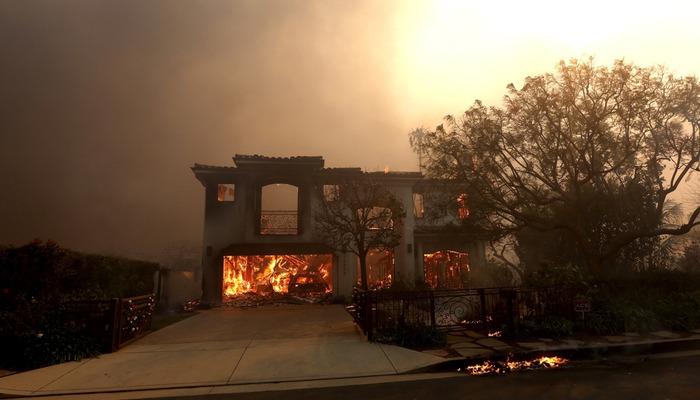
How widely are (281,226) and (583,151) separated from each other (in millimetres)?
13452

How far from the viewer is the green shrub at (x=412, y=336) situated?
8.09 meters

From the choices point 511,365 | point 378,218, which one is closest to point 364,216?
point 378,218

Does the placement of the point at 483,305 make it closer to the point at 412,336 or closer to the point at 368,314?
the point at 412,336

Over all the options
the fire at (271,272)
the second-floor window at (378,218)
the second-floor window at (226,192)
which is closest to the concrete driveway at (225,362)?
the second-floor window at (378,218)

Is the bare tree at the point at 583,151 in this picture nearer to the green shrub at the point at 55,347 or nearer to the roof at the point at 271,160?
the roof at the point at 271,160

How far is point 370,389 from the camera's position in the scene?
5.73 m

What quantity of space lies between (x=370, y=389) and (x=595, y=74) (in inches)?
514

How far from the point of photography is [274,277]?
70.3 feet

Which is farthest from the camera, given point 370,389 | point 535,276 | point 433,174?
point 433,174

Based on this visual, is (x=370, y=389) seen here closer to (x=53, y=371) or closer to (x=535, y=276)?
(x=53, y=371)

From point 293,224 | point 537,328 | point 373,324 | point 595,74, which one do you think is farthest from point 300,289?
point 595,74

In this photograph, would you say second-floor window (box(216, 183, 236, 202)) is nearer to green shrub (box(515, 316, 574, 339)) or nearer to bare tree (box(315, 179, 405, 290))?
bare tree (box(315, 179, 405, 290))

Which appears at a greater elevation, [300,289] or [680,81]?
[680,81]

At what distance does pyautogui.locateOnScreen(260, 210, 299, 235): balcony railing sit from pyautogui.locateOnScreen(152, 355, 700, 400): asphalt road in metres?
13.0
